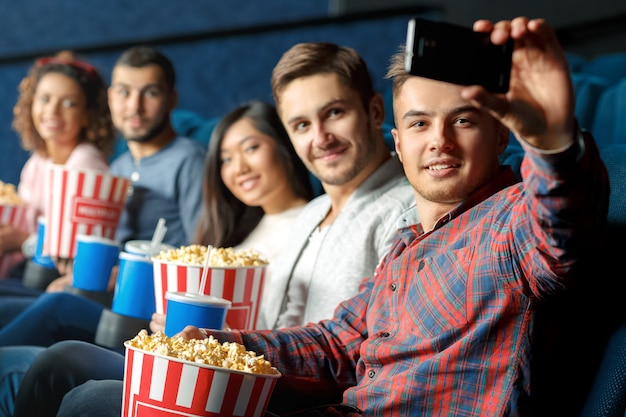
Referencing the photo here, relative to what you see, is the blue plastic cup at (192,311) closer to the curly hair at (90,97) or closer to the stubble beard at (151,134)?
the stubble beard at (151,134)

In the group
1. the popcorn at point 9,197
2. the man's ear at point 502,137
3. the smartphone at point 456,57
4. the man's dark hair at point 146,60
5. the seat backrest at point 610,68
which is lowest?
the popcorn at point 9,197

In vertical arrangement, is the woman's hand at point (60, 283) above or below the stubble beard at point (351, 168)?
below

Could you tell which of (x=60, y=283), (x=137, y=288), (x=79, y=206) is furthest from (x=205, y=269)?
(x=60, y=283)

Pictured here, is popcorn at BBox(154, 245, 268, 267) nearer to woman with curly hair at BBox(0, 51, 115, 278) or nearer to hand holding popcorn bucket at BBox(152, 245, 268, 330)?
hand holding popcorn bucket at BBox(152, 245, 268, 330)

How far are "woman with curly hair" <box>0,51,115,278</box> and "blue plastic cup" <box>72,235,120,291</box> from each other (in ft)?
2.38

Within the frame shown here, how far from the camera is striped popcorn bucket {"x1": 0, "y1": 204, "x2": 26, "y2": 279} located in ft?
9.05

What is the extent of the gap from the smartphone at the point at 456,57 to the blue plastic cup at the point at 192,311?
0.64 meters

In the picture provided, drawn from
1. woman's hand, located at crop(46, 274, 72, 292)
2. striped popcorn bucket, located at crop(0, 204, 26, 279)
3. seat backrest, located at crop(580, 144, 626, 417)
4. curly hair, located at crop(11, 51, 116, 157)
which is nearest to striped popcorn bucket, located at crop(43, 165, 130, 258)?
woman's hand, located at crop(46, 274, 72, 292)

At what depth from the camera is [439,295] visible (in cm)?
117

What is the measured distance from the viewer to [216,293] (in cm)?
162

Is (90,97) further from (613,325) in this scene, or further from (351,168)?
(613,325)

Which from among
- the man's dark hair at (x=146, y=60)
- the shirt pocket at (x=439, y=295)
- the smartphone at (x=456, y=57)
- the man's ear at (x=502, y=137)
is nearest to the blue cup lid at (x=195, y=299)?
the shirt pocket at (x=439, y=295)

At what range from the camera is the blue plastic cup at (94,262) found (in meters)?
2.16

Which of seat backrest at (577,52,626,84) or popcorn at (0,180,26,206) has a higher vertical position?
seat backrest at (577,52,626,84)
